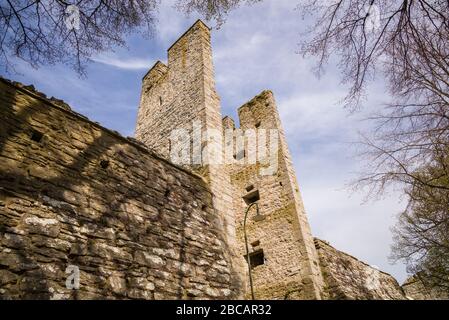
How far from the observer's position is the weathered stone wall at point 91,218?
317 centimetres

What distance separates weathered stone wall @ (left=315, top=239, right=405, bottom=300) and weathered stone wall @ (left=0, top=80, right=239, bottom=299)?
3.87 metres

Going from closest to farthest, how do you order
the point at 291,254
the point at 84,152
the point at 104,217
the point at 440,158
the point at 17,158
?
the point at 17,158 < the point at 104,217 < the point at 84,152 < the point at 440,158 < the point at 291,254

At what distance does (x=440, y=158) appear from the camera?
5.23 metres

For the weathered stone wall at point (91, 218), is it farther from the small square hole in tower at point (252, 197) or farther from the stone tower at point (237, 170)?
the small square hole in tower at point (252, 197)

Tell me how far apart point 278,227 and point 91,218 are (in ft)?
20.9

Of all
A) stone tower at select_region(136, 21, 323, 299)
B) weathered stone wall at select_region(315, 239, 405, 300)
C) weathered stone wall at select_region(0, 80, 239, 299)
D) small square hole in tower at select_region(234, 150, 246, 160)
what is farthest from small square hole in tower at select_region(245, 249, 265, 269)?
A: weathered stone wall at select_region(0, 80, 239, 299)

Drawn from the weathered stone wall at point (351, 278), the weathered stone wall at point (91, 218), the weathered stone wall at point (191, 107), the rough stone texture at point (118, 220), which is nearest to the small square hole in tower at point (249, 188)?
the rough stone texture at point (118, 220)

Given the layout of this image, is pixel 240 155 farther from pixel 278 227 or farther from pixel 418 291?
pixel 418 291

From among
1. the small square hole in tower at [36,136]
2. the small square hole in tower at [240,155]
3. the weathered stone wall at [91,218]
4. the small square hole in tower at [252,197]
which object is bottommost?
the weathered stone wall at [91,218]

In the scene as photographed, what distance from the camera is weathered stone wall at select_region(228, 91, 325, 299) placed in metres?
7.91
